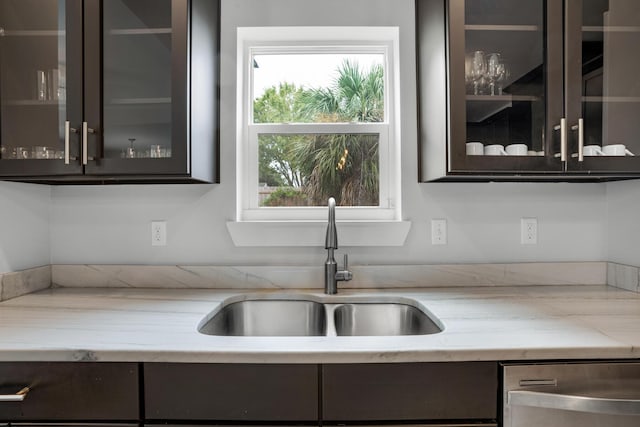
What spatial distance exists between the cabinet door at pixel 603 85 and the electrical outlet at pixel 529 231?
41 centimetres

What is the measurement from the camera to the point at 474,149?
134 cm

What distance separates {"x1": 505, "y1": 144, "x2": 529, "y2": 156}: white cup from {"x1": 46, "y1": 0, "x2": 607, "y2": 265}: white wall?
369 mm

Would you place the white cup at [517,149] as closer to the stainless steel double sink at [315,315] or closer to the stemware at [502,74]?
the stemware at [502,74]

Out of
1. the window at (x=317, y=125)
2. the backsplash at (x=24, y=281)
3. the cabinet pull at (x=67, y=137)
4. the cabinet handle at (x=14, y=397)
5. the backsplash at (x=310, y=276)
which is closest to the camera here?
the cabinet handle at (x=14, y=397)

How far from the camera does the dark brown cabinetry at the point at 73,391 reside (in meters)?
1.00

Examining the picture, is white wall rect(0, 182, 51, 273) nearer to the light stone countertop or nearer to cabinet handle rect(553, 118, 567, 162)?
the light stone countertop

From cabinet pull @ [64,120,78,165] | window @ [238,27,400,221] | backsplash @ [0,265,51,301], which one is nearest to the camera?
cabinet pull @ [64,120,78,165]

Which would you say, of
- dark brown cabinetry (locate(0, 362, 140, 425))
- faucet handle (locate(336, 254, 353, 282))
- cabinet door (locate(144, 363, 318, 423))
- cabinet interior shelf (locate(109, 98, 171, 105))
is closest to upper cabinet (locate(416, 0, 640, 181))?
faucet handle (locate(336, 254, 353, 282))

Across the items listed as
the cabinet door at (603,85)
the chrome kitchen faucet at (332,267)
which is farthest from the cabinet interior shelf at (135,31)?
the cabinet door at (603,85)

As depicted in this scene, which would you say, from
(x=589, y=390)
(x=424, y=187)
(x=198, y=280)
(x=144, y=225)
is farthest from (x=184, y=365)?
(x=424, y=187)

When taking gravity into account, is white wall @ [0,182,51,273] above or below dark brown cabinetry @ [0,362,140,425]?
above

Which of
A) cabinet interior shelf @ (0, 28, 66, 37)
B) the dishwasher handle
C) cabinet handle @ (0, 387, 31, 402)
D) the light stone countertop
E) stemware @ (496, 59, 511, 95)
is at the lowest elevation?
the dishwasher handle

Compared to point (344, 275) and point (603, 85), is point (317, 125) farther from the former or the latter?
point (603, 85)

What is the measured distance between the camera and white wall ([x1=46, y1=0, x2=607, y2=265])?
5.64ft
